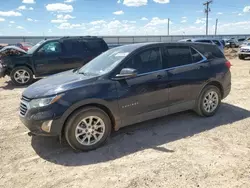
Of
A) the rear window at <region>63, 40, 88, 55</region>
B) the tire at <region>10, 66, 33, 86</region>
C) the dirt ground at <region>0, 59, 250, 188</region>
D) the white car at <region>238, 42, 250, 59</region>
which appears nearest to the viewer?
the dirt ground at <region>0, 59, 250, 188</region>

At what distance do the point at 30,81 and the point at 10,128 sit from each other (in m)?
5.16

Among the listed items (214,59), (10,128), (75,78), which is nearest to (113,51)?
(75,78)

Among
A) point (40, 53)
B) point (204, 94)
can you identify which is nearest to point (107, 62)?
point (204, 94)

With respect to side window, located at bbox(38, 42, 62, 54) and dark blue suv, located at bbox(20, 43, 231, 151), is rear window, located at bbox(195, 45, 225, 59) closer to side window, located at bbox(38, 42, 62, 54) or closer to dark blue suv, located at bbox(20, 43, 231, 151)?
dark blue suv, located at bbox(20, 43, 231, 151)

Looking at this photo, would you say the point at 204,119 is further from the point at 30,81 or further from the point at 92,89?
the point at 30,81

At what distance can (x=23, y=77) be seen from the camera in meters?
9.65

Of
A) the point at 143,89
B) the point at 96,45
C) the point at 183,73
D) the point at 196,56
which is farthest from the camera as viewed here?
the point at 96,45

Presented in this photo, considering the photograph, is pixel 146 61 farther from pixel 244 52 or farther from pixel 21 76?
pixel 244 52

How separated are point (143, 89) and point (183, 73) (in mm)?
1044

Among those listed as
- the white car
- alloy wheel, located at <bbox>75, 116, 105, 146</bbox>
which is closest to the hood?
alloy wheel, located at <bbox>75, 116, 105, 146</bbox>

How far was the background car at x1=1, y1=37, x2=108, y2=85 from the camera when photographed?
9516mm

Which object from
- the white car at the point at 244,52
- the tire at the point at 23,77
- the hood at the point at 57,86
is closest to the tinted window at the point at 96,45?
the tire at the point at 23,77

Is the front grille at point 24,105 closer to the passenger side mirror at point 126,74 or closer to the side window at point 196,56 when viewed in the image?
the passenger side mirror at point 126,74

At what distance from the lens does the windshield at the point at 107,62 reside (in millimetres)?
4312
